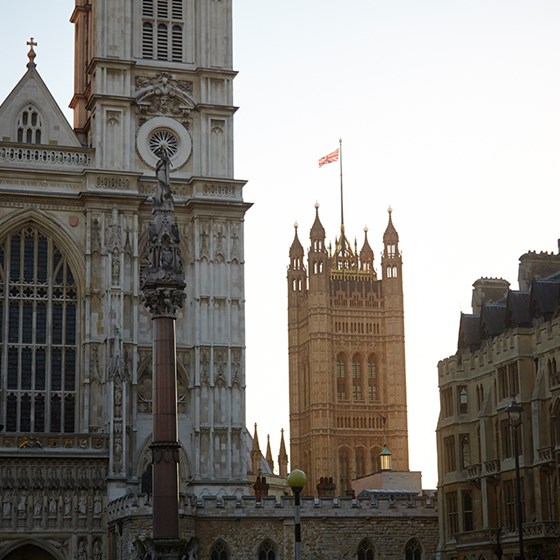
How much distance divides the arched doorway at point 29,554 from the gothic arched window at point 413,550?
14.3m

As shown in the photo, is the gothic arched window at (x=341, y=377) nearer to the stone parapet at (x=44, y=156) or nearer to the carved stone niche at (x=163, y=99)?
the carved stone niche at (x=163, y=99)

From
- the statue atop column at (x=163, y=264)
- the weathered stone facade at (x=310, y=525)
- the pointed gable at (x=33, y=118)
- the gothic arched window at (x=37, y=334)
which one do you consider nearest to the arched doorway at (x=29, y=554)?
the weathered stone facade at (x=310, y=525)

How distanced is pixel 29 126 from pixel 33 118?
1.56ft

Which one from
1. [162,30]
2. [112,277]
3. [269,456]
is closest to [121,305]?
[112,277]

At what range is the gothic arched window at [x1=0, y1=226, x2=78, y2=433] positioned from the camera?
56.9m

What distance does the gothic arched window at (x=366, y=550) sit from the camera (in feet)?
170

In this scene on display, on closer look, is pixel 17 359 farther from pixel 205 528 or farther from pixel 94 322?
pixel 205 528

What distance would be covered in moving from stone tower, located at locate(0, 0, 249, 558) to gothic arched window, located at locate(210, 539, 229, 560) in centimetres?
572

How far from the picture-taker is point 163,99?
61375 millimetres

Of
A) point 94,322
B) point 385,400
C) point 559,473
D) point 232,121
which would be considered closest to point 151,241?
Answer: point 559,473

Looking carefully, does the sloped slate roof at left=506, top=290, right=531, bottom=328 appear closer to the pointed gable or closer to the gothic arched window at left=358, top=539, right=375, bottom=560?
the gothic arched window at left=358, top=539, right=375, bottom=560

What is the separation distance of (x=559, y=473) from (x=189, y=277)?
22.9m

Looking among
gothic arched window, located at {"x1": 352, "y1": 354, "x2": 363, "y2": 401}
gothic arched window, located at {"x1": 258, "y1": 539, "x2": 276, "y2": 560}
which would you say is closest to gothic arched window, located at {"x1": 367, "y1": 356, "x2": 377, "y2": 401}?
gothic arched window, located at {"x1": 352, "y1": 354, "x2": 363, "y2": 401}

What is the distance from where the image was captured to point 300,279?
131 metres
